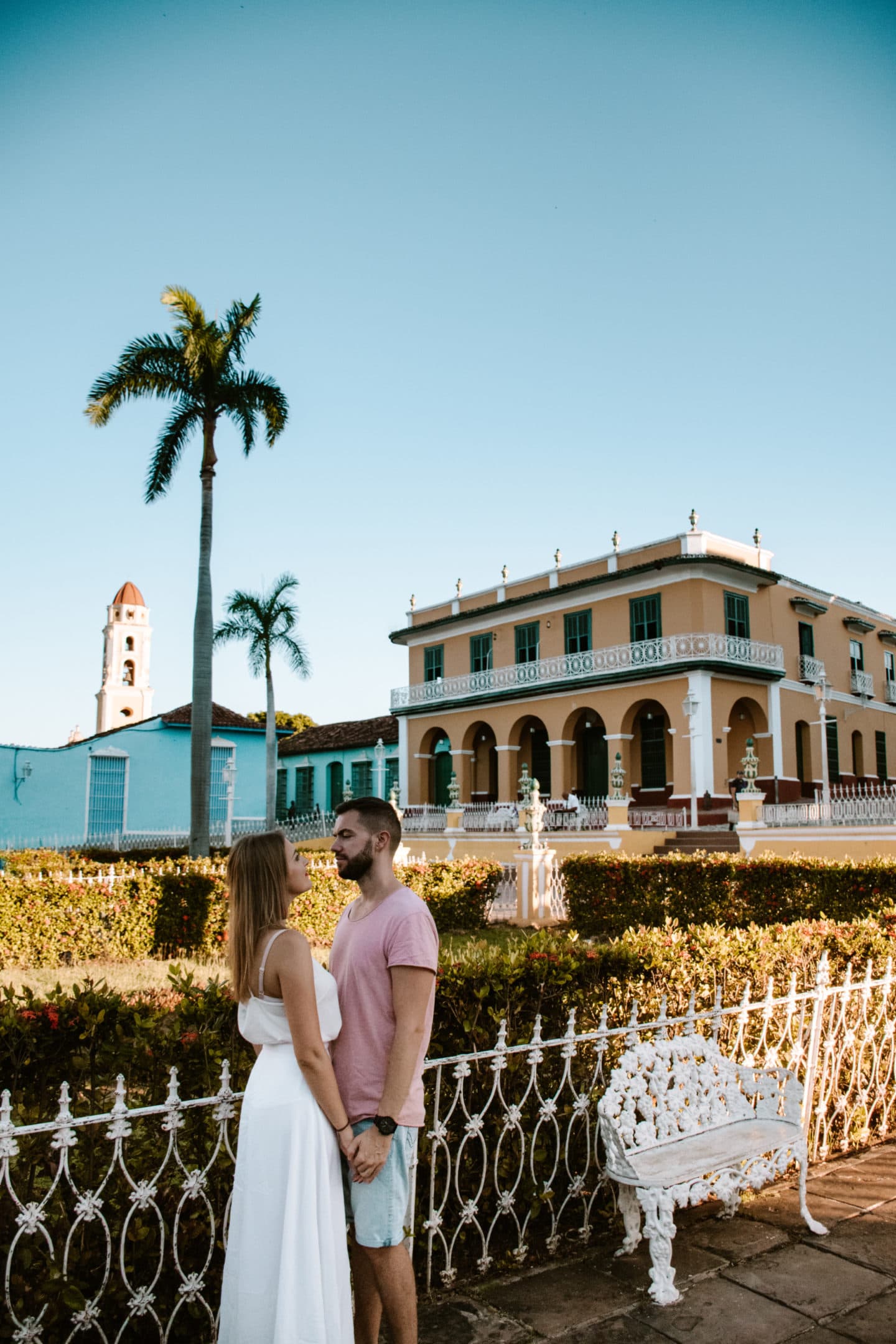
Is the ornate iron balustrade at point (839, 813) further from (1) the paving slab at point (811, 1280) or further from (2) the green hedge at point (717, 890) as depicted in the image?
(1) the paving slab at point (811, 1280)

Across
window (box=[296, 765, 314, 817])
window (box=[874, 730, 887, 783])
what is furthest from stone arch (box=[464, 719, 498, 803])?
window (box=[874, 730, 887, 783])

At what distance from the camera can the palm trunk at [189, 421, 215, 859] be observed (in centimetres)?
1673

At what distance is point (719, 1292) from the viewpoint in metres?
3.39

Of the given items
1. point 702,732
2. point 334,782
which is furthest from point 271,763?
point 702,732

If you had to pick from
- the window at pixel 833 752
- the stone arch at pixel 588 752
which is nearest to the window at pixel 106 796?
the stone arch at pixel 588 752

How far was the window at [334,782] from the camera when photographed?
3775 centimetres

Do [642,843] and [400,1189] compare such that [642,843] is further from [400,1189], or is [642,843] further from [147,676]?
[147,676]

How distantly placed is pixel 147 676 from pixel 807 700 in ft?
109

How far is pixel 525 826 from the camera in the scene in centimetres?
1923

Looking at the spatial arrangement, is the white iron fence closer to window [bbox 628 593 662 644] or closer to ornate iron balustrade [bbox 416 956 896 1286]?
ornate iron balustrade [bbox 416 956 896 1286]

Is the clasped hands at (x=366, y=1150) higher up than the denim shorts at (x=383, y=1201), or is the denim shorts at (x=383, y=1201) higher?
the clasped hands at (x=366, y=1150)

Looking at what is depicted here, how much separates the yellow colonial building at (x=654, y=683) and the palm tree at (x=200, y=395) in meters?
11.5

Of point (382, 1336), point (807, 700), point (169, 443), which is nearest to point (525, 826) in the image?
point (169, 443)

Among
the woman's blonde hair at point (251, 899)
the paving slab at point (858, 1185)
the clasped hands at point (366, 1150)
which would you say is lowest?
the paving slab at point (858, 1185)
